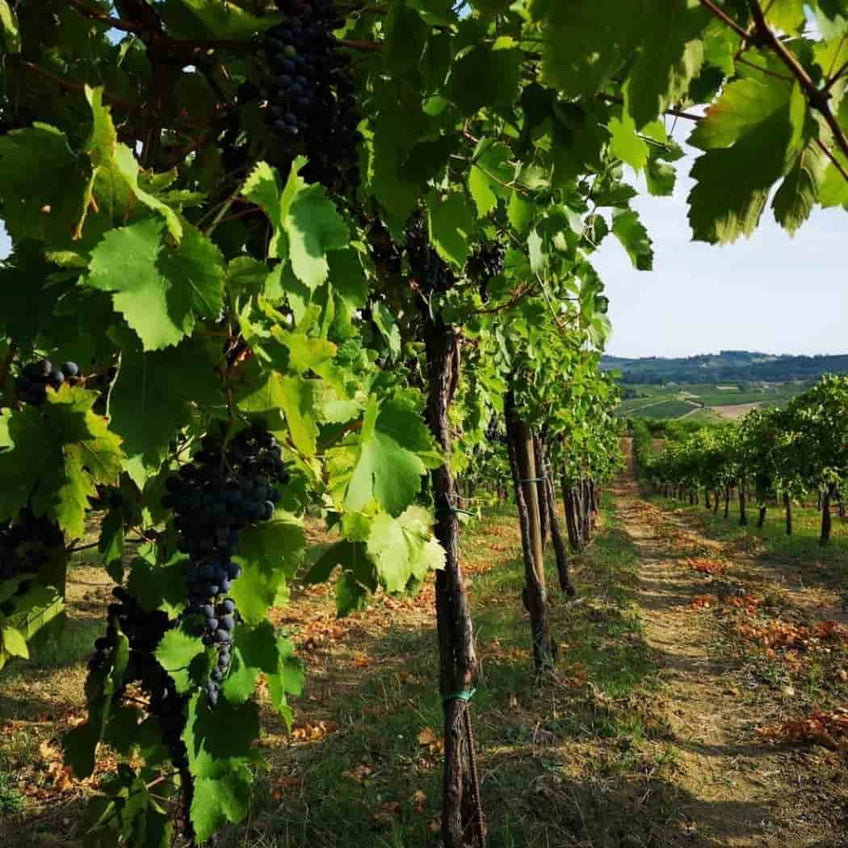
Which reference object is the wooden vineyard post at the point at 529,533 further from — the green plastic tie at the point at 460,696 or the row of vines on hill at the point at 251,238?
the row of vines on hill at the point at 251,238

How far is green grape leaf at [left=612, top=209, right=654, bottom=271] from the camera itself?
7.55ft

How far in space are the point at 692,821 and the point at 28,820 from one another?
17.0ft

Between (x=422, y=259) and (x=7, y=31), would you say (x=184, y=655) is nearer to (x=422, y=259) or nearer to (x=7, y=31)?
(x=7, y=31)

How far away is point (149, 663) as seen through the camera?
1.93 m

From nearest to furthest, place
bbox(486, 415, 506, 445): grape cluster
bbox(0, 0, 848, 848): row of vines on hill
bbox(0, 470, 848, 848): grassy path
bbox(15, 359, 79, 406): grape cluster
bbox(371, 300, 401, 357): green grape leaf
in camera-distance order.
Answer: bbox(0, 0, 848, 848): row of vines on hill, bbox(15, 359, 79, 406): grape cluster, bbox(371, 300, 401, 357): green grape leaf, bbox(0, 470, 848, 848): grassy path, bbox(486, 415, 506, 445): grape cluster

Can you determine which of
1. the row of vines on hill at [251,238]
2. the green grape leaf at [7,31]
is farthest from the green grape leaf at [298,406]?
the green grape leaf at [7,31]

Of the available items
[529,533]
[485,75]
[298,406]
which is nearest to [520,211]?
[485,75]

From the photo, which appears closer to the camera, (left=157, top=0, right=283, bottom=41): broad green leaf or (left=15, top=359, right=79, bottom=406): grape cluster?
(left=15, top=359, right=79, bottom=406): grape cluster

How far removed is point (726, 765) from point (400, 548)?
20.5 ft

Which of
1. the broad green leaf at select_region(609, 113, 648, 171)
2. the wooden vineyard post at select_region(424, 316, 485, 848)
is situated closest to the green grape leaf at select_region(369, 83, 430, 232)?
the broad green leaf at select_region(609, 113, 648, 171)

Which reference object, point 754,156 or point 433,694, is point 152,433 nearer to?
point 754,156

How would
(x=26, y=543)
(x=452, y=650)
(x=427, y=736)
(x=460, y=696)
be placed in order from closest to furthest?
1. (x=26, y=543)
2. (x=460, y=696)
3. (x=452, y=650)
4. (x=427, y=736)

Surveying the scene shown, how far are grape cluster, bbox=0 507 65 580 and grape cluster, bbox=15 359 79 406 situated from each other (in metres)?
0.34

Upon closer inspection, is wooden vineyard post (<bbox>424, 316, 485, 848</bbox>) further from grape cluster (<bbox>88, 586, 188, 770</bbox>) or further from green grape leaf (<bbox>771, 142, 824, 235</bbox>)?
green grape leaf (<bbox>771, 142, 824, 235</bbox>)
